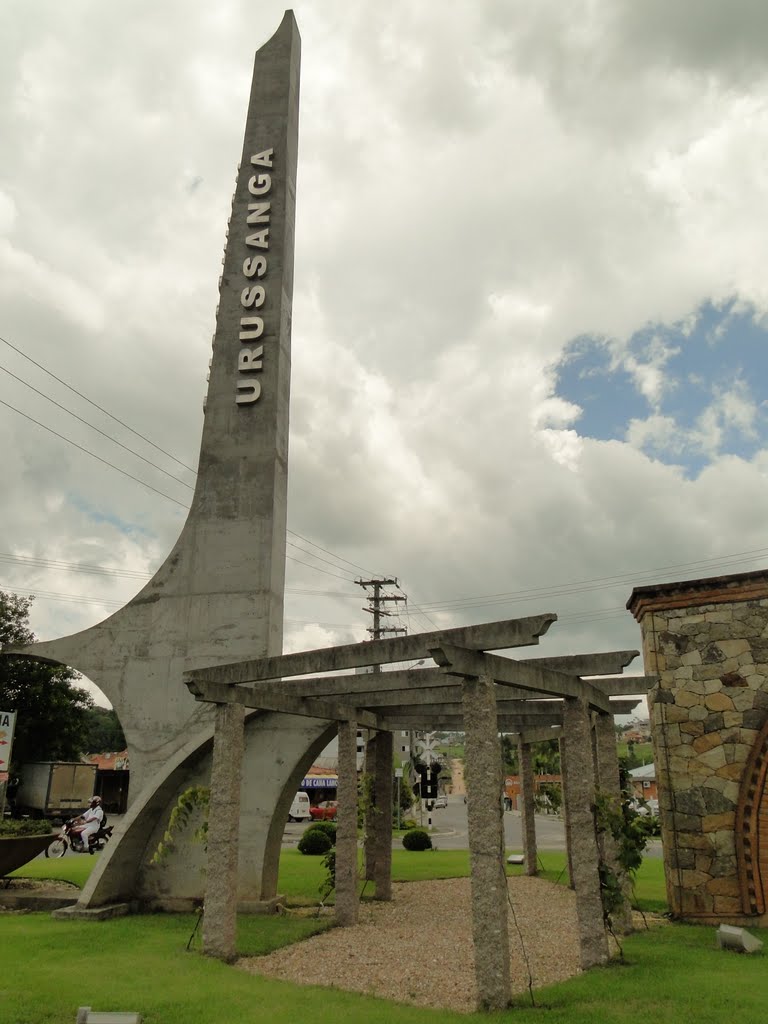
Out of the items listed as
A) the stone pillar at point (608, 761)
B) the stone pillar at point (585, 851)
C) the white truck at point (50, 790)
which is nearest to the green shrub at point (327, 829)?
the stone pillar at point (608, 761)

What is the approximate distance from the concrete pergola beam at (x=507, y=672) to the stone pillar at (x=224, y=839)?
12.7 feet

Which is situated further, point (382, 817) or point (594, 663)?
point (382, 817)

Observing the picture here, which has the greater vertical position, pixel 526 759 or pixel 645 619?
pixel 645 619

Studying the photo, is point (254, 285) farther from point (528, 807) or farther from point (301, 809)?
point (301, 809)

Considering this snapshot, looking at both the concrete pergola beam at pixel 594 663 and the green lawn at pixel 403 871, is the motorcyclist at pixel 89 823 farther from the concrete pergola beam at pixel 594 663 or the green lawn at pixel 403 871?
the concrete pergola beam at pixel 594 663

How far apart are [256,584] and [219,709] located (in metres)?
4.68

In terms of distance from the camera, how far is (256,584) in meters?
14.7

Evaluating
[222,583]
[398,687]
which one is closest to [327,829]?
[222,583]

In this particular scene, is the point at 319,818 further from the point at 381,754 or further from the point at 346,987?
the point at 346,987

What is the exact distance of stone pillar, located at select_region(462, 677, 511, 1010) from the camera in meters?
7.12

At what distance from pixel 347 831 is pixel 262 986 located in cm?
439

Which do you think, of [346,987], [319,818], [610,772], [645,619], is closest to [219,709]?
[346,987]

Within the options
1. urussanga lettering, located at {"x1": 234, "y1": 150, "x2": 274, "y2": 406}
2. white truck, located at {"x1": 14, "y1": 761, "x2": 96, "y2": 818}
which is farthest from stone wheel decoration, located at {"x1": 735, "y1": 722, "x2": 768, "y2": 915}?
white truck, located at {"x1": 14, "y1": 761, "x2": 96, "y2": 818}

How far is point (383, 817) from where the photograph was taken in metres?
16.2
